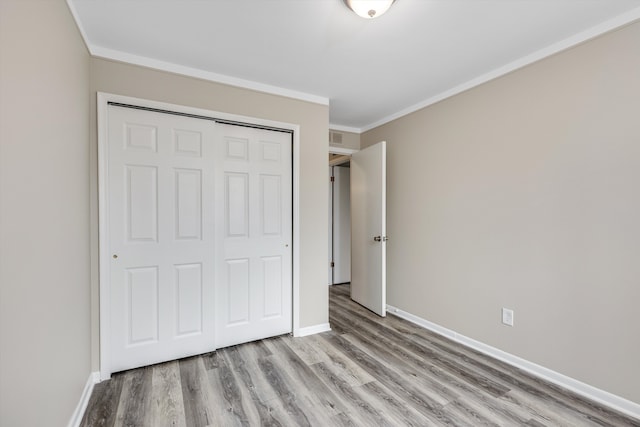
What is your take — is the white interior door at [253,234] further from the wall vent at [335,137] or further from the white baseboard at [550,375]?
the white baseboard at [550,375]

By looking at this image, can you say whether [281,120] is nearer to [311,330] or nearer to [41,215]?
[41,215]

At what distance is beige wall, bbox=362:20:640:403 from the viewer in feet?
5.82

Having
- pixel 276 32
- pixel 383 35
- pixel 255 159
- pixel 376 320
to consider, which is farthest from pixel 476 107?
pixel 376 320

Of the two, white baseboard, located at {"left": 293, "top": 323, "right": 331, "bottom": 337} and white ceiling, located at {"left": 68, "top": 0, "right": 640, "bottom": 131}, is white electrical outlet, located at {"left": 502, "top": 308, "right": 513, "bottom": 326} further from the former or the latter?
white ceiling, located at {"left": 68, "top": 0, "right": 640, "bottom": 131}

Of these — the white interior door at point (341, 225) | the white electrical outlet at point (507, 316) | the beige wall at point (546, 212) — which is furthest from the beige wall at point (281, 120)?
the white interior door at point (341, 225)

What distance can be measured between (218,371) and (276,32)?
2.52 m

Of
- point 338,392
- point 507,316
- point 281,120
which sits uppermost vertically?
point 281,120

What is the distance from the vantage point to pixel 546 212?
2.12 meters

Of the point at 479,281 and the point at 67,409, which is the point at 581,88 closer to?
the point at 479,281

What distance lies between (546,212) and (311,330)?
230cm

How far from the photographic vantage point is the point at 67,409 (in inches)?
60.6

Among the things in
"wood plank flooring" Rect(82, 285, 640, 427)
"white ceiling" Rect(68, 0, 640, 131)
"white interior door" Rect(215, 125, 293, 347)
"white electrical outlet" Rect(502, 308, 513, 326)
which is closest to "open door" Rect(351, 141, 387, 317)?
"wood plank flooring" Rect(82, 285, 640, 427)

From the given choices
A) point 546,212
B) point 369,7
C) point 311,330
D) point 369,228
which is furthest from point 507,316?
point 369,7

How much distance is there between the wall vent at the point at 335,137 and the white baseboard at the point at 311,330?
2300mm
